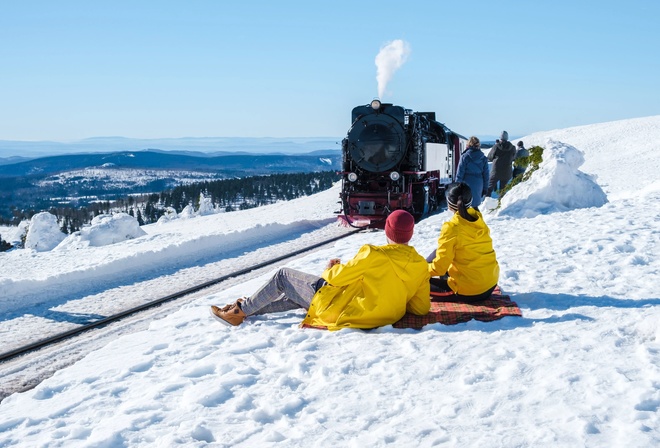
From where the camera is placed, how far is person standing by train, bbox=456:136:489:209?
38.5ft

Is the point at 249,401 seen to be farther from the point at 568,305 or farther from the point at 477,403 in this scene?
the point at 568,305

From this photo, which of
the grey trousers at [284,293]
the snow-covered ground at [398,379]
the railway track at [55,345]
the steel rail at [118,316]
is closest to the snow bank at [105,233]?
the steel rail at [118,316]

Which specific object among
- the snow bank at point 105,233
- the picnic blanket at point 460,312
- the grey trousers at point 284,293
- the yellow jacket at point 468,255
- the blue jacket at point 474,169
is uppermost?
the blue jacket at point 474,169

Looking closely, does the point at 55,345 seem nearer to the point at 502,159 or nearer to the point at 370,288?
the point at 370,288

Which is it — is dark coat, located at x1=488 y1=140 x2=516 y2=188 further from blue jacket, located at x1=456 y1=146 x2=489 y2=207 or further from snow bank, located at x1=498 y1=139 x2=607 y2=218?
blue jacket, located at x1=456 y1=146 x2=489 y2=207

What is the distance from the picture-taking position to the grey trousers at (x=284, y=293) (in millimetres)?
5922

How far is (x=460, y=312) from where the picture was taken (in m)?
6.01

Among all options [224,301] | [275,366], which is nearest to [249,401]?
[275,366]

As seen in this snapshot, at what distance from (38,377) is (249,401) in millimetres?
3205

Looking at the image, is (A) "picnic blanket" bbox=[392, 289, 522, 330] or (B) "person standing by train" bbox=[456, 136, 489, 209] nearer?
(A) "picnic blanket" bbox=[392, 289, 522, 330]

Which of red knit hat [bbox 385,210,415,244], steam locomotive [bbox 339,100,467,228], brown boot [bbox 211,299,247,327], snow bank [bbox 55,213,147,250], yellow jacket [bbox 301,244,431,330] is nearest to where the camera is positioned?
yellow jacket [bbox 301,244,431,330]

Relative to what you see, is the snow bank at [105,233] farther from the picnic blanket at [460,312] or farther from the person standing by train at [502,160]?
the picnic blanket at [460,312]

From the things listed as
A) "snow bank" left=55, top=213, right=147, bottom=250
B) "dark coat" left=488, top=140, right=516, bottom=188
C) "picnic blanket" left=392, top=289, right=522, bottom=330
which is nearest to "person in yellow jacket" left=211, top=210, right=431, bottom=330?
"picnic blanket" left=392, top=289, right=522, bottom=330

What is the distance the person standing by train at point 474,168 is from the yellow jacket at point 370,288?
6.54m
